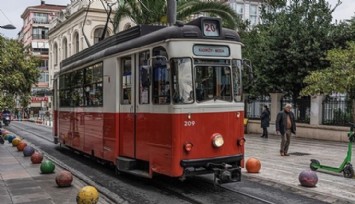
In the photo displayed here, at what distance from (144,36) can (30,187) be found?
4.12 meters

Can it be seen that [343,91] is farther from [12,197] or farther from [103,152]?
[12,197]

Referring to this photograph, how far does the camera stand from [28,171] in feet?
41.0

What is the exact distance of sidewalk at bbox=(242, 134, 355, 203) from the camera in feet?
31.7

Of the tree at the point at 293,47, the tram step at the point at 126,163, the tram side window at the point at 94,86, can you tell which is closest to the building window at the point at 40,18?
the tree at the point at 293,47

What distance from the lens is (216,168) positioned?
9.18 meters

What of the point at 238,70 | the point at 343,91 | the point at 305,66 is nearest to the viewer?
the point at 238,70

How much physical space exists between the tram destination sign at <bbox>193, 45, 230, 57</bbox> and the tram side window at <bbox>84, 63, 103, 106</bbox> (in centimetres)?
384

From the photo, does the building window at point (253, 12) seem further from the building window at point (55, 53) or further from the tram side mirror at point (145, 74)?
the tram side mirror at point (145, 74)

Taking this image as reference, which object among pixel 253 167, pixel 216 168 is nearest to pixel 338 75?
pixel 253 167

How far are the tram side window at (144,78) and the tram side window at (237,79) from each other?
5.94 ft

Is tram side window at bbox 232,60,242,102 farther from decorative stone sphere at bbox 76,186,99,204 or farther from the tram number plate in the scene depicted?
decorative stone sphere at bbox 76,186,99,204

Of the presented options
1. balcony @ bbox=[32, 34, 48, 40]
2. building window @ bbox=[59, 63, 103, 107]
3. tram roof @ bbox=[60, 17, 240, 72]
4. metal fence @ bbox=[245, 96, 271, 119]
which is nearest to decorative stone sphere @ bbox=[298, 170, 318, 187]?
tram roof @ bbox=[60, 17, 240, 72]

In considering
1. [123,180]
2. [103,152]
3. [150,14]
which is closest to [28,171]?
[103,152]

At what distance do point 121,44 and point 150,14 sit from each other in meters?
9.58
